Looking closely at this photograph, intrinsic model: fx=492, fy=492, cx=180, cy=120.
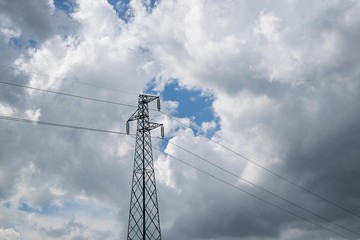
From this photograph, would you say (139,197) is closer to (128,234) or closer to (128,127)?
(128,234)

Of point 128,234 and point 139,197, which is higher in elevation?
point 139,197

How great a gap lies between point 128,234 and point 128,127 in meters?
19.3

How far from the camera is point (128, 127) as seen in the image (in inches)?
3211

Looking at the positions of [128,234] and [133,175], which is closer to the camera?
[128,234]

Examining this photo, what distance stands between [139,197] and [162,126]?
12188 mm

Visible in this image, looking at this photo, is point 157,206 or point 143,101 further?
point 143,101

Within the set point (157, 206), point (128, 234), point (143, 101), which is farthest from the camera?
point (143, 101)

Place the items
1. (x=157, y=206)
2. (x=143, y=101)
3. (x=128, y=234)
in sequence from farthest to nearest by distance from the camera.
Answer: (x=143, y=101), (x=157, y=206), (x=128, y=234)

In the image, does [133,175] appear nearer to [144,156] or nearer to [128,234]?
[144,156]

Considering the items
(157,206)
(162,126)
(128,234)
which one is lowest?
(128,234)

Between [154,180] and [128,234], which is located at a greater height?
[154,180]

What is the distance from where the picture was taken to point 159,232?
72.1 meters

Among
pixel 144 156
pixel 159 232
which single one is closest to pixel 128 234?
pixel 159 232

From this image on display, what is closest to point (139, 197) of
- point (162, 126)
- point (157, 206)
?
point (157, 206)
